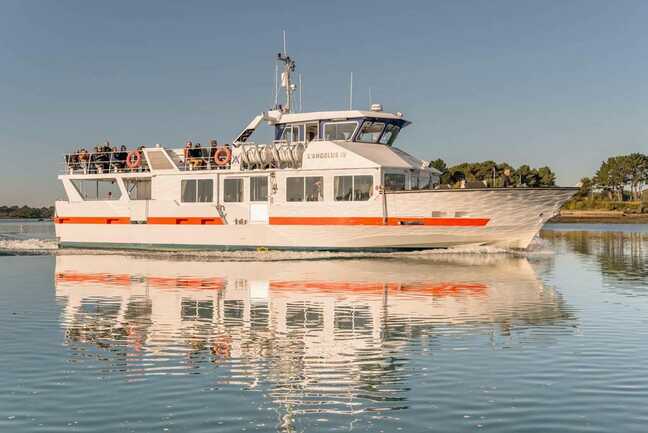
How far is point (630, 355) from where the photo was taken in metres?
11.3

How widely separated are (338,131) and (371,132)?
183cm

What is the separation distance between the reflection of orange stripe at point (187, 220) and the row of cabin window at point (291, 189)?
992mm

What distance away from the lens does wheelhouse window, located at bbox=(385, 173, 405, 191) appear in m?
33.1

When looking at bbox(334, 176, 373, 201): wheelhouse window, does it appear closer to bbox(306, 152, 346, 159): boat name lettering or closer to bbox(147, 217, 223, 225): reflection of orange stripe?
bbox(306, 152, 346, 159): boat name lettering

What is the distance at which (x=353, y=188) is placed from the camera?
3350 cm

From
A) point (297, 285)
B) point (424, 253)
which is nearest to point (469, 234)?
point (424, 253)

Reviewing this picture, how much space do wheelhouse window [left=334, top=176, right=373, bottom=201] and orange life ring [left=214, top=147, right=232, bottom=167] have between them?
22.0 ft

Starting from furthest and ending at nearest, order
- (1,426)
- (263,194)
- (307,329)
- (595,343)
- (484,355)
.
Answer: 1. (263,194)
2. (307,329)
3. (595,343)
4. (484,355)
5. (1,426)

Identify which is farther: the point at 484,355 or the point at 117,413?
the point at 484,355

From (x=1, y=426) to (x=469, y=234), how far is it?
26.9 metres

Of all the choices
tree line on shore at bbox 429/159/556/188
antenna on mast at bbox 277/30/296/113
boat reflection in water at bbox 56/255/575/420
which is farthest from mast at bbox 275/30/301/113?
tree line on shore at bbox 429/159/556/188

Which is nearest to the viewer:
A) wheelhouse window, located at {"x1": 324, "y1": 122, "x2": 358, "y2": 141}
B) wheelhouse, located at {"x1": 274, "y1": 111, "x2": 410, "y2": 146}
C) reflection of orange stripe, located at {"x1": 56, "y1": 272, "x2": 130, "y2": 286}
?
reflection of orange stripe, located at {"x1": 56, "y1": 272, "x2": 130, "y2": 286}

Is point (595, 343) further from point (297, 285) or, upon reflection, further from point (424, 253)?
point (424, 253)

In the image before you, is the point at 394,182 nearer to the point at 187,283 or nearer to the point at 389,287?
the point at 389,287
